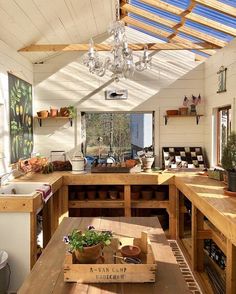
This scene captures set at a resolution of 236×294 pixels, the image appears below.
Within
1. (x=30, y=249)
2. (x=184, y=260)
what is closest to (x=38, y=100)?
(x=30, y=249)

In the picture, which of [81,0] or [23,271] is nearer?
[23,271]

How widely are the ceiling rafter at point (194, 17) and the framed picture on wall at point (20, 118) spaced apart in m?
1.98

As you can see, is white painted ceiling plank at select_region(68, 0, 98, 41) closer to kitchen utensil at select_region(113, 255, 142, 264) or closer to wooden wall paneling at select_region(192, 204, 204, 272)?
wooden wall paneling at select_region(192, 204, 204, 272)

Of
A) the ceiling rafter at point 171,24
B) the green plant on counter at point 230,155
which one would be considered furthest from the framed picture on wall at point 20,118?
the green plant on counter at point 230,155

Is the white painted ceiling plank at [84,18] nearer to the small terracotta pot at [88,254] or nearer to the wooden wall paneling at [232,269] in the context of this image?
the small terracotta pot at [88,254]

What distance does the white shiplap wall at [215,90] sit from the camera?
12.9ft

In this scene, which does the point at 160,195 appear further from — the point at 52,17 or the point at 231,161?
the point at 52,17

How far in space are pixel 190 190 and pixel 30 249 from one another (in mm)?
1689

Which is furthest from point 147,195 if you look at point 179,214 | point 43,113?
point 43,113

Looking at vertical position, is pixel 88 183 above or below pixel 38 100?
below

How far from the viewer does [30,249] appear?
294 cm

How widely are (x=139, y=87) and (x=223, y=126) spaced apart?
1466 millimetres

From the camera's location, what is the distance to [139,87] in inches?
204

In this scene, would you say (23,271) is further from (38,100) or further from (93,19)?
(93,19)
